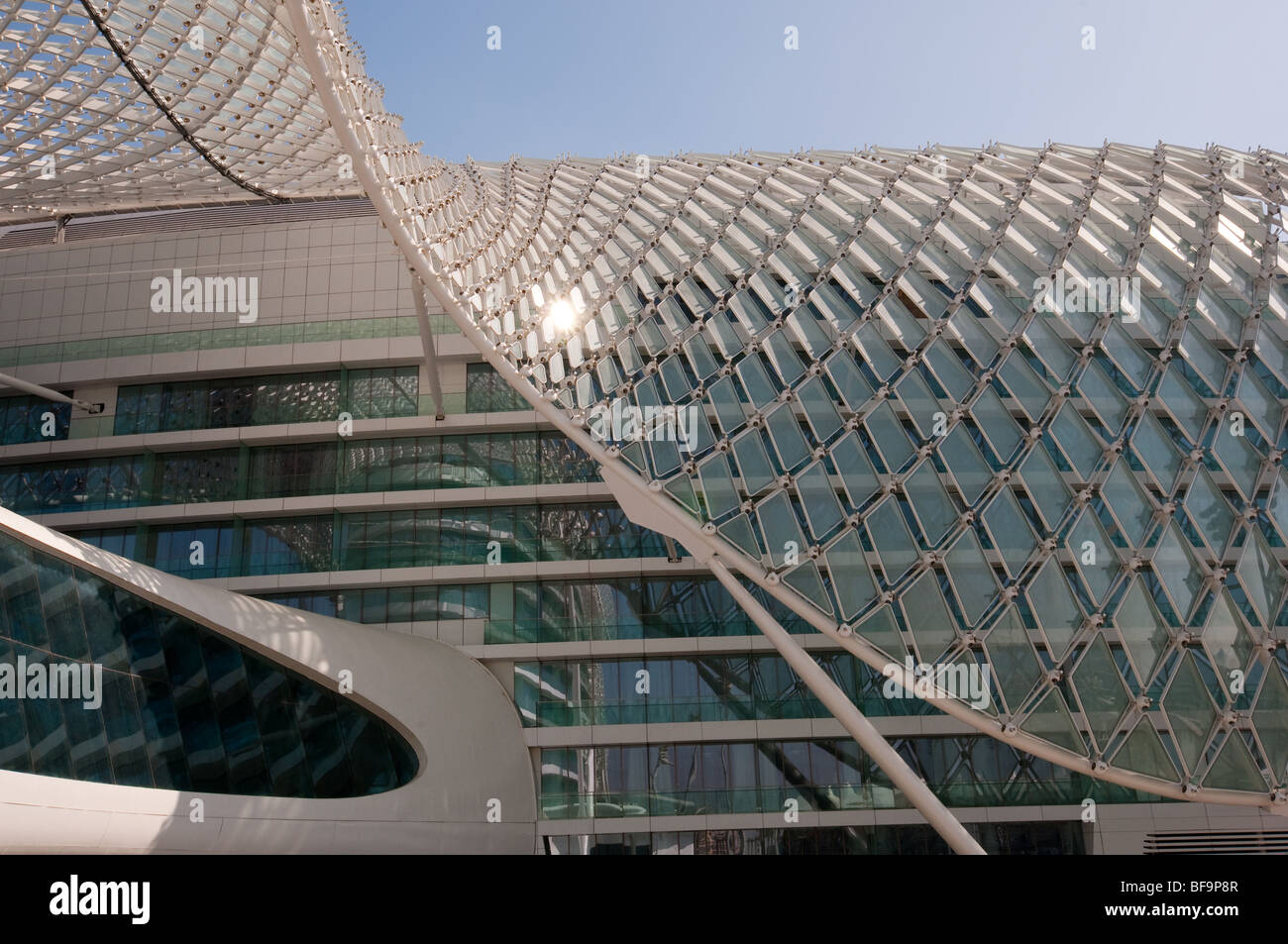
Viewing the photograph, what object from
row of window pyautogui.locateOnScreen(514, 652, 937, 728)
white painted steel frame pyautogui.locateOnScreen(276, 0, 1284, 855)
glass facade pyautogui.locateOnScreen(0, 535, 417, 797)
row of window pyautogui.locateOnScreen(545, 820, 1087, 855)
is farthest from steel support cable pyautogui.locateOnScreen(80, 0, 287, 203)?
row of window pyautogui.locateOnScreen(545, 820, 1087, 855)

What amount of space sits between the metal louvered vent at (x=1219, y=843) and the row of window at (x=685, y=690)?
21.0 ft

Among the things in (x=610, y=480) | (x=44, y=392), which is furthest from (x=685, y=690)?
(x=44, y=392)

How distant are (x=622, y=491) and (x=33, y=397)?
23790 millimetres

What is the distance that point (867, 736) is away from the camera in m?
18.4

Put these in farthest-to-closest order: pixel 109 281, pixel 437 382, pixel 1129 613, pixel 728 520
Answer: pixel 109 281 < pixel 437 382 < pixel 728 520 < pixel 1129 613

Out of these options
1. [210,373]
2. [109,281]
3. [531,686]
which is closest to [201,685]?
[531,686]

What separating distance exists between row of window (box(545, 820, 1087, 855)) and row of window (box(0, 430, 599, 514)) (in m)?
10.5

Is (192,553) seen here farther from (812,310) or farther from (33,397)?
(812,310)

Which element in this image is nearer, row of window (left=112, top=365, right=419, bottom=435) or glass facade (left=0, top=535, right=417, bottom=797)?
glass facade (left=0, top=535, right=417, bottom=797)

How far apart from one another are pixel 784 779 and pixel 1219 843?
10.8 meters

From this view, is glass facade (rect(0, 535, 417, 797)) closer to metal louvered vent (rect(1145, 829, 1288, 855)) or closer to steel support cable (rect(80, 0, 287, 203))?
steel support cable (rect(80, 0, 287, 203))

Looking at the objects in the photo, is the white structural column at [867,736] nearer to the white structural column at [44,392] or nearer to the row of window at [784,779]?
the row of window at [784,779]

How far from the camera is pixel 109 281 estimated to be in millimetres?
36562

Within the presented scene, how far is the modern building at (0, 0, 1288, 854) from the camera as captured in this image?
59.3 feet
